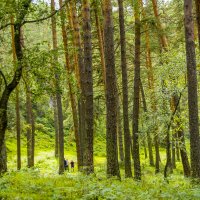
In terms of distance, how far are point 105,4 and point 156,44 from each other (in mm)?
12444

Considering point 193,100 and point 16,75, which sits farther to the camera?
point 193,100

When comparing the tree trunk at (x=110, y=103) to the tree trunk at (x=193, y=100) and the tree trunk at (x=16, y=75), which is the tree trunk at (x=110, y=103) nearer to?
the tree trunk at (x=193, y=100)

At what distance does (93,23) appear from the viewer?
2253 centimetres

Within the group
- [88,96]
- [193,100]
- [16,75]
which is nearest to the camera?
[16,75]

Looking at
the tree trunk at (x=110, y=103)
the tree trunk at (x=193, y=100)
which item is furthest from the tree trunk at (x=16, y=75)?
the tree trunk at (x=193, y=100)

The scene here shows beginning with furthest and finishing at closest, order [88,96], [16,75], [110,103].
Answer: [88,96]
[110,103]
[16,75]

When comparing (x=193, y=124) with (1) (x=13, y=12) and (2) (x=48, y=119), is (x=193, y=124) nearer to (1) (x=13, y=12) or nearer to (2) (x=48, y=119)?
(1) (x=13, y=12)

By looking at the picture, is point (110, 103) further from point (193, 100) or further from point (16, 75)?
point (16, 75)

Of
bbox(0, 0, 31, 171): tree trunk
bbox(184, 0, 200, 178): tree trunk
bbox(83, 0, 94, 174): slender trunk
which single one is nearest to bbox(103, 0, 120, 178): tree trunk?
bbox(83, 0, 94, 174): slender trunk

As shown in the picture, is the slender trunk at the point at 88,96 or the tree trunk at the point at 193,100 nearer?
the tree trunk at the point at 193,100

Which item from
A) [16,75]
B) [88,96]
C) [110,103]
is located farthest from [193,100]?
[16,75]

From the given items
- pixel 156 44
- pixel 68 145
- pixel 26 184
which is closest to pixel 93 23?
pixel 156 44

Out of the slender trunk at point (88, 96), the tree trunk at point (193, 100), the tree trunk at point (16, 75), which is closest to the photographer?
the tree trunk at point (16, 75)

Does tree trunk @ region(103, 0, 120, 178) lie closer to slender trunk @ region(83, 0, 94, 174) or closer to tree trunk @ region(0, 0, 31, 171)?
slender trunk @ region(83, 0, 94, 174)
